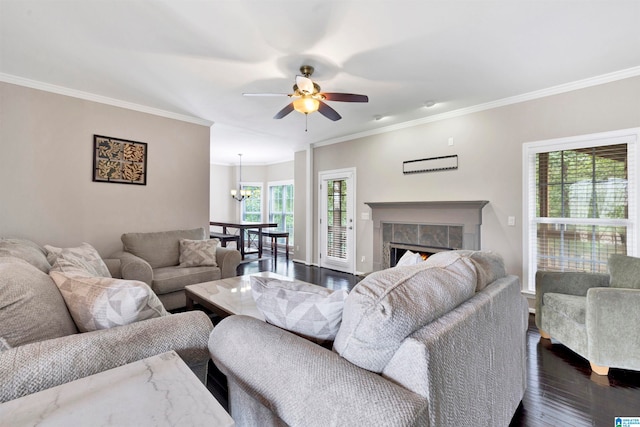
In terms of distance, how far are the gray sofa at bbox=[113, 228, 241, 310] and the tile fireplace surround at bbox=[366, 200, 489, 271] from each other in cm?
233

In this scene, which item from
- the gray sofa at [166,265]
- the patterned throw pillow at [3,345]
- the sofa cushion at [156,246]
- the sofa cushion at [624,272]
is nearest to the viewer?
the patterned throw pillow at [3,345]

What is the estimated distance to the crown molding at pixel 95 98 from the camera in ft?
10.2

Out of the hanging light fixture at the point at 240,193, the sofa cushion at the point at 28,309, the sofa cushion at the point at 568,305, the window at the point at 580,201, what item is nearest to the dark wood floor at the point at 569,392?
the sofa cushion at the point at 568,305

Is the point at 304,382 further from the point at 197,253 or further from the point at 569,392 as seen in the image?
the point at 197,253

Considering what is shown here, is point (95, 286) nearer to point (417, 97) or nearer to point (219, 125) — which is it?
point (417, 97)

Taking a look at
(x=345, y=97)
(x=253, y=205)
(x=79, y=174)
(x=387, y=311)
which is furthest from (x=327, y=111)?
(x=253, y=205)

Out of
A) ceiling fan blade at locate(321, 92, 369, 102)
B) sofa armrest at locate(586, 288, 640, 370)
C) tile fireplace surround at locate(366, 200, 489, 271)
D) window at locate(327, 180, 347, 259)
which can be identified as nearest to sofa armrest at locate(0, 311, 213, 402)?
ceiling fan blade at locate(321, 92, 369, 102)

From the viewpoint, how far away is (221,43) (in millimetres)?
2422

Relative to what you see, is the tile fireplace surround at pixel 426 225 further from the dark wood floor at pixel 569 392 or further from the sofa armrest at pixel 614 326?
the sofa armrest at pixel 614 326

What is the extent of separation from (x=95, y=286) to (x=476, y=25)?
116 inches

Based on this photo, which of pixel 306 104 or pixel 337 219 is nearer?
pixel 306 104

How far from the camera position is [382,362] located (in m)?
0.94

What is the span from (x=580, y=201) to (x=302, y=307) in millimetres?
3575

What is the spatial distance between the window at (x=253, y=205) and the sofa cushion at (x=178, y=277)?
17.8ft
